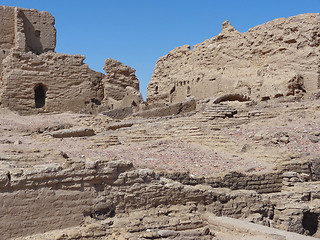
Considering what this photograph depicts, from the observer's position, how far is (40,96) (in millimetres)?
19844

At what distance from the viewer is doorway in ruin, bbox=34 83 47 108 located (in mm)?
19623

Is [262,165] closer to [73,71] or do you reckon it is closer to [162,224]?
[162,224]

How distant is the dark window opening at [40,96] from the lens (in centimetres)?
1964

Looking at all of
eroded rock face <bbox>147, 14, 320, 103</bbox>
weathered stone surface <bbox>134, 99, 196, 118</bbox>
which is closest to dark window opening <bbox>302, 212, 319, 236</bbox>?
weathered stone surface <bbox>134, 99, 196, 118</bbox>

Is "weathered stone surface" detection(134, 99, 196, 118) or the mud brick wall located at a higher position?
"weathered stone surface" detection(134, 99, 196, 118)

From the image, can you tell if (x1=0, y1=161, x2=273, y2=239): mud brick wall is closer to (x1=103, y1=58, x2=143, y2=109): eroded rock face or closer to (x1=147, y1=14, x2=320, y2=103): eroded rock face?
(x1=147, y1=14, x2=320, y2=103): eroded rock face

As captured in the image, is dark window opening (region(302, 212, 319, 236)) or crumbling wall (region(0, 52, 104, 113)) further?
crumbling wall (region(0, 52, 104, 113))

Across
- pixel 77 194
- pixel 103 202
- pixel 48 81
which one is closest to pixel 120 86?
pixel 48 81

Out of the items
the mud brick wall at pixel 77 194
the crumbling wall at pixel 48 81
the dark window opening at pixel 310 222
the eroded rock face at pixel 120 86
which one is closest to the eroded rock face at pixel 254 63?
the eroded rock face at pixel 120 86

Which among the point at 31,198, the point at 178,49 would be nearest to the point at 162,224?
the point at 31,198

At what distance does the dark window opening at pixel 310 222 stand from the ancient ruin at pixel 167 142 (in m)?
0.02

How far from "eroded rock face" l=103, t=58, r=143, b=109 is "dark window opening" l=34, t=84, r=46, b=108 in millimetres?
3197

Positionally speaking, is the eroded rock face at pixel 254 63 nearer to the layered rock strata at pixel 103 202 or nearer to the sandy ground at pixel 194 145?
the sandy ground at pixel 194 145

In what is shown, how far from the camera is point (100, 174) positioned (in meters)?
5.54
